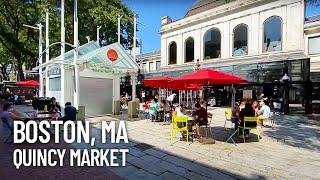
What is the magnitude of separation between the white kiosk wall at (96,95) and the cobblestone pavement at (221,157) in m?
4.85

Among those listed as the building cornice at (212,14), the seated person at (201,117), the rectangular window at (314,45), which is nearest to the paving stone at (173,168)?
the seated person at (201,117)

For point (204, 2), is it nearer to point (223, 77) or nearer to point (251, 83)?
point (251, 83)

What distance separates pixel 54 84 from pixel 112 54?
13.1 ft

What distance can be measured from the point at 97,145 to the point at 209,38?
2296 cm

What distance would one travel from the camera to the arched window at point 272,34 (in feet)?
81.8

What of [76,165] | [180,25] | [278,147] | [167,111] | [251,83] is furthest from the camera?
[180,25]

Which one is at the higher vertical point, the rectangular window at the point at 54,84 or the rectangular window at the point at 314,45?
the rectangular window at the point at 314,45

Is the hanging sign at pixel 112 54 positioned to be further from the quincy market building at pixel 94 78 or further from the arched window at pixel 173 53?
the arched window at pixel 173 53

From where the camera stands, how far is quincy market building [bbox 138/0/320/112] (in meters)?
23.0

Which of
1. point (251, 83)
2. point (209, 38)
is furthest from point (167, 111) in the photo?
point (209, 38)

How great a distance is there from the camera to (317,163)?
24.6ft

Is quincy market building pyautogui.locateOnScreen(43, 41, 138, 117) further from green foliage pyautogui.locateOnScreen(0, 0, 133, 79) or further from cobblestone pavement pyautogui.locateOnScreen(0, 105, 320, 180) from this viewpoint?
green foliage pyautogui.locateOnScreen(0, 0, 133, 79)

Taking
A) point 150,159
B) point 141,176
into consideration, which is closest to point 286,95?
point 150,159

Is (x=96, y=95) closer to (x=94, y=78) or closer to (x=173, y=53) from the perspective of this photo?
(x=94, y=78)
